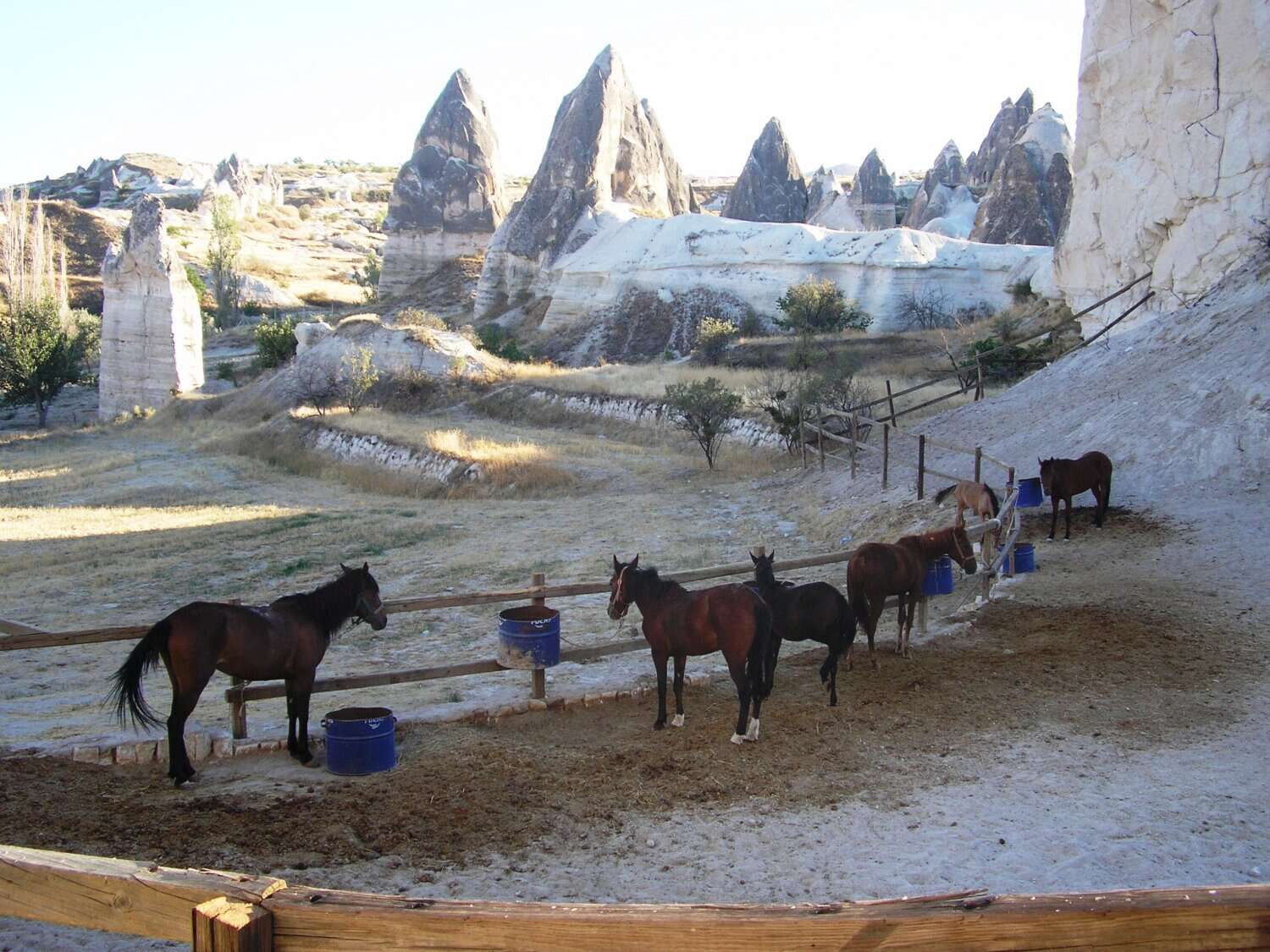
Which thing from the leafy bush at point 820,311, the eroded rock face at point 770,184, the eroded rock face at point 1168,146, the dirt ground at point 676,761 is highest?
the eroded rock face at point 770,184

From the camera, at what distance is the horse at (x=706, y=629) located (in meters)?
6.82

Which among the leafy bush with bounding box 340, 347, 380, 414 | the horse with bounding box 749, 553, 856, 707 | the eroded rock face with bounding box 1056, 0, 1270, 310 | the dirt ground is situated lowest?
the dirt ground

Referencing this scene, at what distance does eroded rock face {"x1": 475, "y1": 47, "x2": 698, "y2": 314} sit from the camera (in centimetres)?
5691

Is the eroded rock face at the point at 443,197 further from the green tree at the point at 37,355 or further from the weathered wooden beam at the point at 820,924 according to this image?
the weathered wooden beam at the point at 820,924

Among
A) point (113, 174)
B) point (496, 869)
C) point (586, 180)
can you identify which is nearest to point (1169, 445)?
point (496, 869)

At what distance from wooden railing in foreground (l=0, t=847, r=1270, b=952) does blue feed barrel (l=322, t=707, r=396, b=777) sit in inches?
162

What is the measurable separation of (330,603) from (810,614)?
3422 mm

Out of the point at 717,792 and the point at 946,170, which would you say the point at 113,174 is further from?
the point at 717,792

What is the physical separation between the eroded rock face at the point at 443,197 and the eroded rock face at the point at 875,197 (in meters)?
28.5

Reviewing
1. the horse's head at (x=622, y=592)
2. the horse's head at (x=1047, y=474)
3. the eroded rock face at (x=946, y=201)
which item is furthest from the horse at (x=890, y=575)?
the eroded rock face at (x=946, y=201)

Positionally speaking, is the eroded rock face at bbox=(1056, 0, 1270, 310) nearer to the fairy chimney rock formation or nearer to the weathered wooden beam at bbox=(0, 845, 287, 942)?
the weathered wooden beam at bbox=(0, 845, 287, 942)

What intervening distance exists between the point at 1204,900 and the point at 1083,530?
38.2 ft

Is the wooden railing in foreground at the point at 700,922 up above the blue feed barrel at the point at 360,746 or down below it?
above

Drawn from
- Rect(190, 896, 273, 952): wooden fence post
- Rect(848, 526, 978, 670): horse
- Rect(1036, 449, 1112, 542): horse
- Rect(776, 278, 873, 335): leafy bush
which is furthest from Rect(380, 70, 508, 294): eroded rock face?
Rect(190, 896, 273, 952): wooden fence post
